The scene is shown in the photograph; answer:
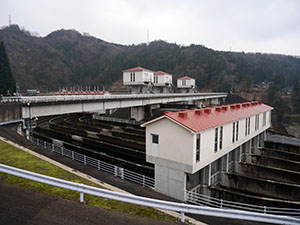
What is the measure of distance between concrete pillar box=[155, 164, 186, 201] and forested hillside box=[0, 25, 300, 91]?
316ft

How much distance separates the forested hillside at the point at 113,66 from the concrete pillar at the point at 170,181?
316 feet

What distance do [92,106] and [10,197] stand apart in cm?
2187

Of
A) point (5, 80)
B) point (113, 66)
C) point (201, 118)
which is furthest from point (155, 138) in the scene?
point (113, 66)

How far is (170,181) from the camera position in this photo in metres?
13.8

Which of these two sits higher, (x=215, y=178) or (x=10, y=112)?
(x=10, y=112)

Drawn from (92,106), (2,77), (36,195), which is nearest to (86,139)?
(92,106)

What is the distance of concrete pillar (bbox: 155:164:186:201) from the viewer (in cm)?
1335

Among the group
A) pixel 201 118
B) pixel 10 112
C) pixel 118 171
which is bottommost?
pixel 118 171

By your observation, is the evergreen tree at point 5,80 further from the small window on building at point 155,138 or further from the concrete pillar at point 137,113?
the small window on building at point 155,138

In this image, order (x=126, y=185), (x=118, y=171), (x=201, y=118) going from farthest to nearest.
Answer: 1. (x=118, y=171)
2. (x=201, y=118)
3. (x=126, y=185)

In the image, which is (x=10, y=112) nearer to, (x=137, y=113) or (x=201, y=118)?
(x=201, y=118)

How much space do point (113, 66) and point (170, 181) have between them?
145496 mm

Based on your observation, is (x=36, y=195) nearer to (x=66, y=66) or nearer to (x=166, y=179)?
(x=166, y=179)

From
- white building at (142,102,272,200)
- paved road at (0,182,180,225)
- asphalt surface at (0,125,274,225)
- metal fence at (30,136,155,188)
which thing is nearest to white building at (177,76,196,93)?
white building at (142,102,272,200)
